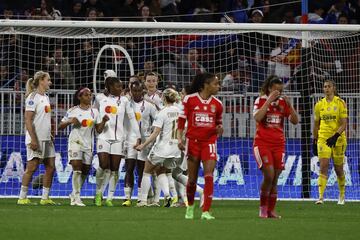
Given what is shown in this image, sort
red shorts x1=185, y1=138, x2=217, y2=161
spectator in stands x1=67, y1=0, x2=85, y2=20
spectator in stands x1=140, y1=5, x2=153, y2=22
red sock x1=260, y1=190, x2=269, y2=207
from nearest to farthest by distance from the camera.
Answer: red shorts x1=185, y1=138, x2=217, y2=161
red sock x1=260, y1=190, x2=269, y2=207
spectator in stands x1=140, y1=5, x2=153, y2=22
spectator in stands x1=67, y1=0, x2=85, y2=20

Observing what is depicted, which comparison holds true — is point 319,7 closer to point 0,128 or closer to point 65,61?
point 65,61

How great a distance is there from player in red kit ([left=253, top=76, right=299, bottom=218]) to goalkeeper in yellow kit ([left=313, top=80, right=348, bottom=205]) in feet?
16.5

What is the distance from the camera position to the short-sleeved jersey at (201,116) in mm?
16609

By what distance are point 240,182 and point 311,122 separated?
2.12m

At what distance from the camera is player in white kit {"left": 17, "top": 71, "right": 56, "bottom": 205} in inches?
825

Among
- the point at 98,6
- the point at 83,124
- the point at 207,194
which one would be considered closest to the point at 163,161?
the point at 83,124

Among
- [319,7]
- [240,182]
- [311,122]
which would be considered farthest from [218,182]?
[319,7]

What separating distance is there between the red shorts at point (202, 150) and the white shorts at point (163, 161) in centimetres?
375

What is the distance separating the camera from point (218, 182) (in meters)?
24.8

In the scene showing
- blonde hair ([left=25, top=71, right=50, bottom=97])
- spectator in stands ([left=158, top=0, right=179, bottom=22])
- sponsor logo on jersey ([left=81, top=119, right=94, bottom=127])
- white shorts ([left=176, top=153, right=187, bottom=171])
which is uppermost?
spectator in stands ([left=158, top=0, right=179, bottom=22])

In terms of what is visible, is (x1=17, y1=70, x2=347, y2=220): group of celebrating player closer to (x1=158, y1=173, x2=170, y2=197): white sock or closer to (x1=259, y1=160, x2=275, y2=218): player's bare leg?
(x1=158, y1=173, x2=170, y2=197): white sock

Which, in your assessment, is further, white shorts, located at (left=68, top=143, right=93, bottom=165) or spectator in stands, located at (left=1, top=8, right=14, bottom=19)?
spectator in stands, located at (left=1, top=8, right=14, bottom=19)

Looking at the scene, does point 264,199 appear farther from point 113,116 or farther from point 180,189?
point 113,116

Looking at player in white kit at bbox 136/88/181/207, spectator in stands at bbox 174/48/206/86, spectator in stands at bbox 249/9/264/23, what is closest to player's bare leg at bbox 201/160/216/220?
player in white kit at bbox 136/88/181/207
